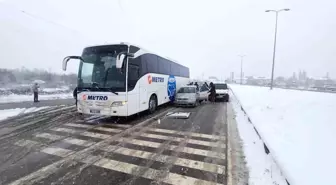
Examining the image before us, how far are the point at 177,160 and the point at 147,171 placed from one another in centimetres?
97

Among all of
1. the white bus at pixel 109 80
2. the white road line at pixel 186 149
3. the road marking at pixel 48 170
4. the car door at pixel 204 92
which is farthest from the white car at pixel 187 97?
the road marking at pixel 48 170

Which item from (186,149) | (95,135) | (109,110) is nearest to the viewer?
(186,149)

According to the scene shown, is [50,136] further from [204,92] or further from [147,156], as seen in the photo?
[204,92]

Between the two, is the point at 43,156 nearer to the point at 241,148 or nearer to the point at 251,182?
the point at 251,182

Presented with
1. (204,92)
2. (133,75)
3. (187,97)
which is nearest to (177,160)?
(133,75)

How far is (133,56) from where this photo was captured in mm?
9680

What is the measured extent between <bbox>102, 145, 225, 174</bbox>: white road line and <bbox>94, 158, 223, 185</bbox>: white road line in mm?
579

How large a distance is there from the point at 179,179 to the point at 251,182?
143 centimetres

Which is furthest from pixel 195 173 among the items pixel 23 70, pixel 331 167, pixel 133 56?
pixel 23 70

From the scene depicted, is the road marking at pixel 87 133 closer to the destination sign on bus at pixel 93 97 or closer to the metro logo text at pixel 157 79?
the destination sign on bus at pixel 93 97

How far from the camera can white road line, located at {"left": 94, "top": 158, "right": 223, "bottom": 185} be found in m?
4.16

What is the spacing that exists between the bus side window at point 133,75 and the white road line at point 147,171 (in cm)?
470

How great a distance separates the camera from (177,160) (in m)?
5.29

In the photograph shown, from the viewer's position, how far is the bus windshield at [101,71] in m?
9.00
